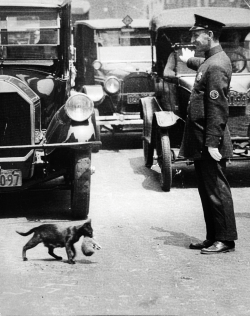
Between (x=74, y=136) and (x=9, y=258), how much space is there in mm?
1758

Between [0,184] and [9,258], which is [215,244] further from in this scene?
[0,184]

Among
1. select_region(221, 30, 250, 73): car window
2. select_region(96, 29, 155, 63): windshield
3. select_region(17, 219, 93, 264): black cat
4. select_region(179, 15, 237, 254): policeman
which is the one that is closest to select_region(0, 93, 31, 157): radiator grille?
select_region(17, 219, 93, 264): black cat

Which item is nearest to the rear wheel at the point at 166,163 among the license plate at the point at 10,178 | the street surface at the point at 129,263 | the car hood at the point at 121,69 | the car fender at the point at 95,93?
the street surface at the point at 129,263

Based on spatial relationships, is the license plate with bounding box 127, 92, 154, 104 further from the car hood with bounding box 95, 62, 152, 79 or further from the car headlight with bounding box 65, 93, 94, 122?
the car headlight with bounding box 65, 93, 94, 122

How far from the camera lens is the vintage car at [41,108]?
6.78 m

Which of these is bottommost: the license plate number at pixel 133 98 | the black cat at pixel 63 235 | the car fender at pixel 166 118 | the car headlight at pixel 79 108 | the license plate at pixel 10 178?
the black cat at pixel 63 235

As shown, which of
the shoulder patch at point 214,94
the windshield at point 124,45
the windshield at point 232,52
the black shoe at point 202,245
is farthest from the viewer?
the windshield at point 124,45

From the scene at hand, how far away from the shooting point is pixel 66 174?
7090mm

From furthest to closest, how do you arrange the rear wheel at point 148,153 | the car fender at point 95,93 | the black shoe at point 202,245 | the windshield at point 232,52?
the car fender at point 95,93, the rear wheel at point 148,153, the windshield at point 232,52, the black shoe at point 202,245

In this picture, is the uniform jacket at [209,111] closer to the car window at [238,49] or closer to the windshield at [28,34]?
the windshield at [28,34]

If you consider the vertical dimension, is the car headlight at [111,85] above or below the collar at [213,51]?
below

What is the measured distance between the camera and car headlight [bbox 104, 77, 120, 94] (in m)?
13.4

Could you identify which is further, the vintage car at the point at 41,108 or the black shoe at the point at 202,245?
the vintage car at the point at 41,108

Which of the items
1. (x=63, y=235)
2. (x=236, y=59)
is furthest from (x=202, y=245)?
(x=236, y=59)
